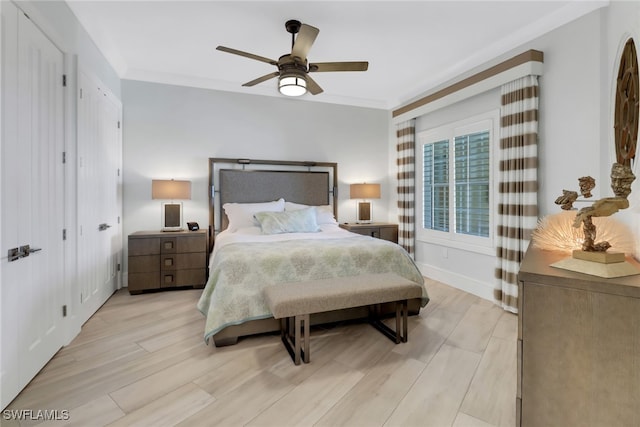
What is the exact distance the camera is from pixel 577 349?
3.39 feet

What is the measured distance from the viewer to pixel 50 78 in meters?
2.23

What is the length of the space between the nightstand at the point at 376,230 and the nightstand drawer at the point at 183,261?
6.79 ft

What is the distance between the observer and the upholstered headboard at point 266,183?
4418 mm

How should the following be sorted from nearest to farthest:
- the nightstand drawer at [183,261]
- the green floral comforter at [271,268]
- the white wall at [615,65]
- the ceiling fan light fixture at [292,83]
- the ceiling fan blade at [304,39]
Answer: the white wall at [615,65], the ceiling fan blade at [304,39], the green floral comforter at [271,268], the ceiling fan light fixture at [292,83], the nightstand drawer at [183,261]

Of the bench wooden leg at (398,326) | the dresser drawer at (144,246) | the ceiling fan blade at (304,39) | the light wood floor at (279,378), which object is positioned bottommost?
Result: the light wood floor at (279,378)

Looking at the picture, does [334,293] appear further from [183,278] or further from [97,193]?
[97,193]

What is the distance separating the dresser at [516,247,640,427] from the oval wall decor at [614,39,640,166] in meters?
0.72

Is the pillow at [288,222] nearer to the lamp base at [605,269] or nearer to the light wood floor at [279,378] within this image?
the light wood floor at [279,378]

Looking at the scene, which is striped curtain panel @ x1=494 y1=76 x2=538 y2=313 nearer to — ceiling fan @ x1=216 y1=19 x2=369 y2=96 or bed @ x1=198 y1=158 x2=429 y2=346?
bed @ x1=198 y1=158 x2=429 y2=346

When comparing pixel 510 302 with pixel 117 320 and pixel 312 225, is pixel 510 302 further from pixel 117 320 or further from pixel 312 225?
pixel 117 320

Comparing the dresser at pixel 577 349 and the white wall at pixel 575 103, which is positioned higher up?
the white wall at pixel 575 103

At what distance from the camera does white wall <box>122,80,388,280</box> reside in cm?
413

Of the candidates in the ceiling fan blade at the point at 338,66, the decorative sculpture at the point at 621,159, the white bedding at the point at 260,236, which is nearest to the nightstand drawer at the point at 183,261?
the white bedding at the point at 260,236

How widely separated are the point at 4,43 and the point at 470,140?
13.9 ft
